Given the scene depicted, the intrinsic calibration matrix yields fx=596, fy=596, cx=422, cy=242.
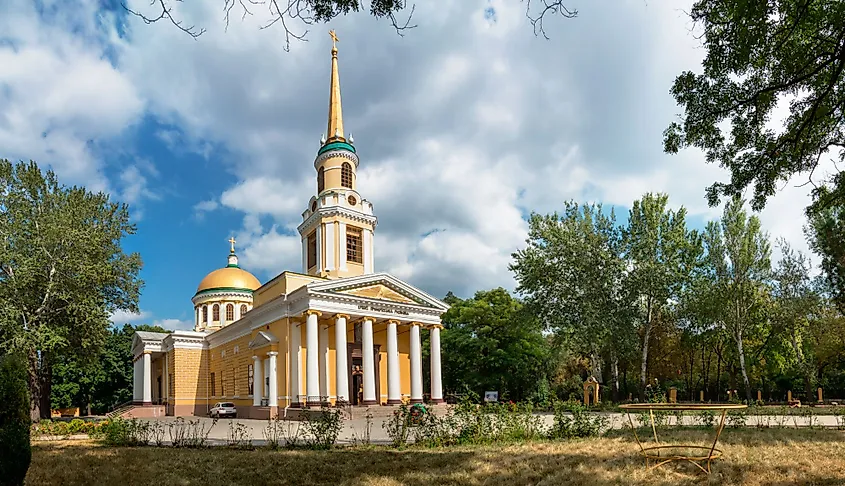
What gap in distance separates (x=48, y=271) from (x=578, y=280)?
26063 mm

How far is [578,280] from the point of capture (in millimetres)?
33844

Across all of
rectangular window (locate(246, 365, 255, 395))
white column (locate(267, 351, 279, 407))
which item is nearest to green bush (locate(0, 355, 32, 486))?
white column (locate(267, 351, 279, 407))

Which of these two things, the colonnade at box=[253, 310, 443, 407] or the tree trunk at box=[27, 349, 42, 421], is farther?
the colonnade at box=[253, 310, 443, 407]

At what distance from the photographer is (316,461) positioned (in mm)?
10102

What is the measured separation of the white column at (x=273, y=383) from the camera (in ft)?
91.8

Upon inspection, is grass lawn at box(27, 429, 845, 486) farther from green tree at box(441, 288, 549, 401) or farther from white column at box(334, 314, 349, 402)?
green tree at box(441, 288, 549, 401)

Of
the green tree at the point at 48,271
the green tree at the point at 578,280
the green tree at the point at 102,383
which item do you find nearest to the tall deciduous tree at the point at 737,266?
the green tree at the point at 578,280

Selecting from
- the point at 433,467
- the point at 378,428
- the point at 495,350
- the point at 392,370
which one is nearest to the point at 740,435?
the point at 433,467

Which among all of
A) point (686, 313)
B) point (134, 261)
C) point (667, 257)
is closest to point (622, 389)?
point (686, 313)

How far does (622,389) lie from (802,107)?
136 ft

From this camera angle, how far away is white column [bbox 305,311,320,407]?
26.9 m

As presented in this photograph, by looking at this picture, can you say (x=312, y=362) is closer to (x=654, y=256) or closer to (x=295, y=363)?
(x=295, y=363)

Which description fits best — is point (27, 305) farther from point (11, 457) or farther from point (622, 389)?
point (622, 389)

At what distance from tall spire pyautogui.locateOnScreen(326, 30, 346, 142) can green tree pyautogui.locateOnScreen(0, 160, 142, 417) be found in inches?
577
